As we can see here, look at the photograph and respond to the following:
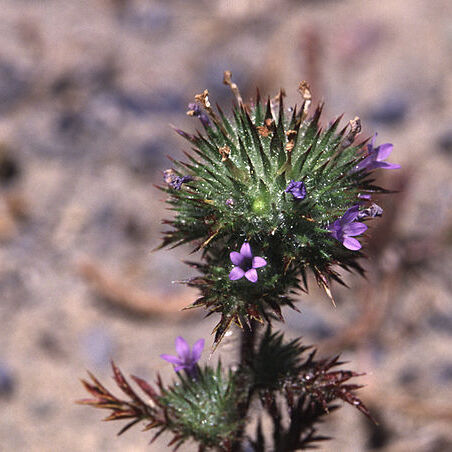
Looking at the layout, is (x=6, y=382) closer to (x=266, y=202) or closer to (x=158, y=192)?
(x=158, y=192)

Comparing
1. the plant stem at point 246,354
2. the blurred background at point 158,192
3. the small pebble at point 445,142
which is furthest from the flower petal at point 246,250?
the small pebble at point 445,142

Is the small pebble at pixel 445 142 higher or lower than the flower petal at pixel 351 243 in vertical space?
higher

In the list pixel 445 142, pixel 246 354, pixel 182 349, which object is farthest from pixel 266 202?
pixel 445 142

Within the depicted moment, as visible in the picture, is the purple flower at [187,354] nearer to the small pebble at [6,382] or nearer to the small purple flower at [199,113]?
Result: the small purple flower at [199,113]

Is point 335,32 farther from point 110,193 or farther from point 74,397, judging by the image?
point 74,397

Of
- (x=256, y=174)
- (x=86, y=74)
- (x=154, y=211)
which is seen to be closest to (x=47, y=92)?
(x=86, y=74)

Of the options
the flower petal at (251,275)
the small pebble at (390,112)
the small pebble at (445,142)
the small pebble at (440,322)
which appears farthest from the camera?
the small pebble at (390,112)
